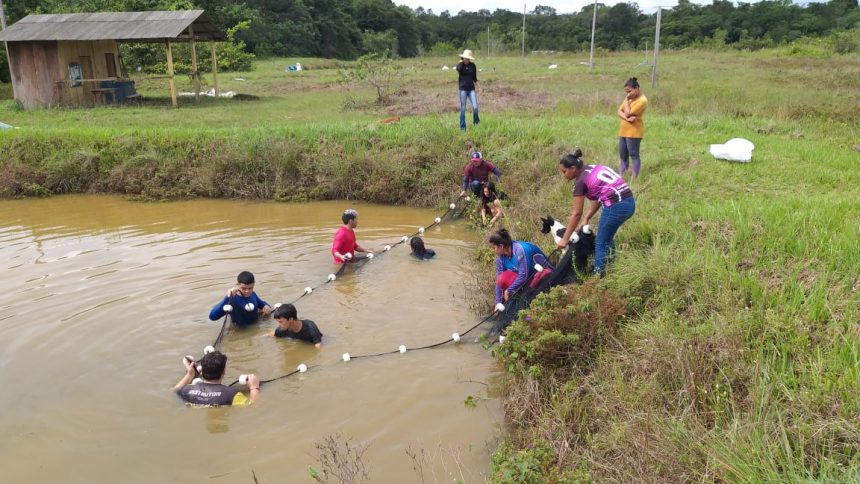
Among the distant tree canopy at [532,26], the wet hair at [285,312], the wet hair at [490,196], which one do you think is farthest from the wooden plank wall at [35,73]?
the distant tree canopy at [532,26]

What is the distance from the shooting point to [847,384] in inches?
146

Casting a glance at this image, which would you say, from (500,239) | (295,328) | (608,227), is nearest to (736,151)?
(608,227)

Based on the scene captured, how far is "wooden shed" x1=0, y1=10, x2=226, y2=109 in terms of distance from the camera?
20516mm

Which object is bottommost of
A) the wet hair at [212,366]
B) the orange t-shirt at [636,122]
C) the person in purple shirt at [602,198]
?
the wet hair at [212,366]

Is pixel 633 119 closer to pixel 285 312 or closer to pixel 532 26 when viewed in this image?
pixel 285 312

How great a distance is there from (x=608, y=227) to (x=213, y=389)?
4.26m

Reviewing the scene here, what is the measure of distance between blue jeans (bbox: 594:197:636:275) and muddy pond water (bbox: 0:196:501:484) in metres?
→ 1.61

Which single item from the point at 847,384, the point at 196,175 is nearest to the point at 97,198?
the point at 196,175

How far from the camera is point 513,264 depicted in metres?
6.80

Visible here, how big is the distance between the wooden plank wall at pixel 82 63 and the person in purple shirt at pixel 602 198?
67.2 feet

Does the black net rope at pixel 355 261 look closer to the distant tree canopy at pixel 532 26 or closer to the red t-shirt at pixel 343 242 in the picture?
the red t-shirt at pixel 343 242

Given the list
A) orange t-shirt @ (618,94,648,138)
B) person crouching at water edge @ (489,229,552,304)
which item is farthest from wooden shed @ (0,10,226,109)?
person crouching at water edge @ (489,229,552,304)

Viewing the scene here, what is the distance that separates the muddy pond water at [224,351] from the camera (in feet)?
15.6

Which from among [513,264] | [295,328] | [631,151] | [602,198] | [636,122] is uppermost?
[636,122]
